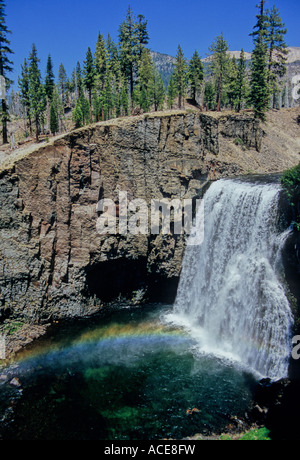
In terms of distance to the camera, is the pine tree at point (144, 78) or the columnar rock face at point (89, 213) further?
the pine tree at point (144, 78)

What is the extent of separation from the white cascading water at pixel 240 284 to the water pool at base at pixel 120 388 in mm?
1739

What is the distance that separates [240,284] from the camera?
74.0 ft

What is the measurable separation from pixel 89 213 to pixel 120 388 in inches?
530

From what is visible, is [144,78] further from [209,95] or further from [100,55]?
[209,95]

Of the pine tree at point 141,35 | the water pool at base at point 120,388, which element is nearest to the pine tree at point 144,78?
the pine tree at point 141,35

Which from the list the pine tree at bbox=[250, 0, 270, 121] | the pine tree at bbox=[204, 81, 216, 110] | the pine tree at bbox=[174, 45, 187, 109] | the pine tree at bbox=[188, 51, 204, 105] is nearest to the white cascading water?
the pine tree at bbox=[250, 0, 270, 121]

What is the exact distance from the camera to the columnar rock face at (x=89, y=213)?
80.4ft

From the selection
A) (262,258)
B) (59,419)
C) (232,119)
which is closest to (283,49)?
(232,119)

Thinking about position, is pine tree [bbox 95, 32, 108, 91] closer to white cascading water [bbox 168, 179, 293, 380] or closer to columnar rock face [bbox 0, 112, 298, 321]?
columnar rock face [bbox 0, 112, 298, 321]

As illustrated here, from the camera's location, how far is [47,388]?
1905 cm

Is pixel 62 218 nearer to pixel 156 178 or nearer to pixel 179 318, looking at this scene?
pixel 156 178

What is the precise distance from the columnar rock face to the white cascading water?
2904 mm

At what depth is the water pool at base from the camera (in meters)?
16.0

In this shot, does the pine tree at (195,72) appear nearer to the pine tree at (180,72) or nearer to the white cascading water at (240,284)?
the pine tree at (180,72)
